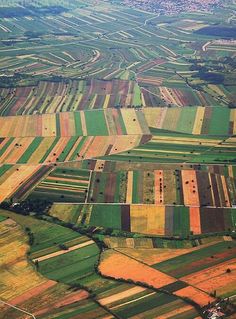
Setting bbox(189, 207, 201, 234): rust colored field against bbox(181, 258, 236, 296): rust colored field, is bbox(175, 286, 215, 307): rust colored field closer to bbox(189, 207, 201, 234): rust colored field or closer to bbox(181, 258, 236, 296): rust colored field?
bbox(181, 258, 236, 296): rust colored field

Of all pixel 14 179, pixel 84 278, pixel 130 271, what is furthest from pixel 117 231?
pixel 14 179

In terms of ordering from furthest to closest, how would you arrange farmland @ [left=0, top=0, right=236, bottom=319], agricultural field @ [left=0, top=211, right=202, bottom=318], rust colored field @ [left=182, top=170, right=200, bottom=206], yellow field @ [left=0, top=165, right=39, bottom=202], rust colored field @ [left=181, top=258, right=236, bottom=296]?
yellow field @ [left=0, top=165, right=39, bottom=202] < rust colored field @ [left=182, top=170, right=200, bottom=206] < rust colored field @ [left=181, top=258, right=236, bottom=296] < farmland @ [left=0, top=0, right=236, bottom=319] < agricultural field @ [left=0, top=211, right=202, bottom=318]

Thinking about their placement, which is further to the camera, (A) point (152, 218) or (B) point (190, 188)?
(B) point (190, 188)

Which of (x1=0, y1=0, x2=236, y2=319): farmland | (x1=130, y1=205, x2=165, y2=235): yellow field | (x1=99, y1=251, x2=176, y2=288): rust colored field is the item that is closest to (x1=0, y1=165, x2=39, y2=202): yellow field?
(x1=0, y1=0, x2=236, y2=319): farmland

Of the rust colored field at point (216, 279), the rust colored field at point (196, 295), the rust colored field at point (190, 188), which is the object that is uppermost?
the rust colored field at point (190, 188)

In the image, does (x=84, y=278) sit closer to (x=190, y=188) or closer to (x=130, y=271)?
(x=130, y=271)

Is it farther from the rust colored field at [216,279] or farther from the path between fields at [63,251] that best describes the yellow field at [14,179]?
the rust colored field at [216,279]

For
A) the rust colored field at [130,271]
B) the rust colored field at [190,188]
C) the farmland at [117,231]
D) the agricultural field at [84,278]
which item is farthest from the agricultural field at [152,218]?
the rust colored field at [130,271]

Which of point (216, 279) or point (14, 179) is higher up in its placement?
point (14, 179)

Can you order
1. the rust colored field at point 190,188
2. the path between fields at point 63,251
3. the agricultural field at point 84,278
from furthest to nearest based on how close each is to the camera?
the rust colored field at point 190,188 < the path between fields at point 63,251 < the agricultural field at point 84,278
